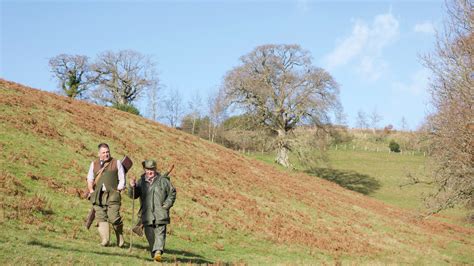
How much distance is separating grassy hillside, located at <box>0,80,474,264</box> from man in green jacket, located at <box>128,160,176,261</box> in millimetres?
701

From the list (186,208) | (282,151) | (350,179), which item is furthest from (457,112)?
(350,179)

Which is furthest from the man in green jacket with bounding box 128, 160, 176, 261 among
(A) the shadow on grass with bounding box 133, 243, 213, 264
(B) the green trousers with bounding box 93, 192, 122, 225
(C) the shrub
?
(C) the shrub

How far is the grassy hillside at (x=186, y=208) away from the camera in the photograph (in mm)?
11922

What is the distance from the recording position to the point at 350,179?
54.0 meters

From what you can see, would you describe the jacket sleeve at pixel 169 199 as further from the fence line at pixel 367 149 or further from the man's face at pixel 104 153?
the fence line at pixel 367 149

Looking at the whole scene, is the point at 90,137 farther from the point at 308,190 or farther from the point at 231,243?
the point at 308,190

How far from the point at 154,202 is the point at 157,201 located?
0.26 ft

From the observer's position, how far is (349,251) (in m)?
19.3

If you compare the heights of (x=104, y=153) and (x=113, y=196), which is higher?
(x=104, y=153)

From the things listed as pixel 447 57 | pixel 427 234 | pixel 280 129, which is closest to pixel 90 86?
pixel 280 129

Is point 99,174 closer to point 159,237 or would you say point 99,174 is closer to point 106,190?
point 106,190

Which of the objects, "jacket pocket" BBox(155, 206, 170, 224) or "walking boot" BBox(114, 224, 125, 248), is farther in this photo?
"walking boot" BBox(114, 224, 125, 248)

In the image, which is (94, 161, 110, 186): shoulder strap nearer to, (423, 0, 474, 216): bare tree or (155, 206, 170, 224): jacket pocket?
(155, 206, 170, 224): jacket pocket

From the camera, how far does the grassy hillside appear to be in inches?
469
